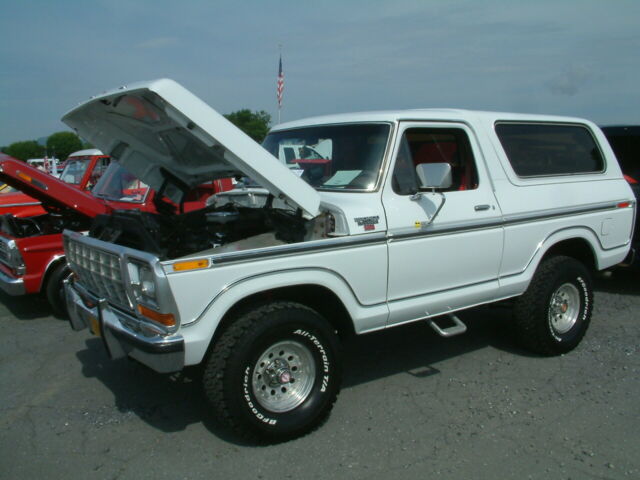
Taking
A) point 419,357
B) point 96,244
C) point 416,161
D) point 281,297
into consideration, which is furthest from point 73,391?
point 416,161

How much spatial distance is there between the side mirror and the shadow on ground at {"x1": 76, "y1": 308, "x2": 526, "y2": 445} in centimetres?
163

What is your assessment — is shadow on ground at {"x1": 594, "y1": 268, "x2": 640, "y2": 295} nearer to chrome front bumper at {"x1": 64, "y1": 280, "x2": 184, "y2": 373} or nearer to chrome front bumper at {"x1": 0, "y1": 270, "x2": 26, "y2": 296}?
chrome front bumper at {"x1": 64, "y1": 280, "x2": 184, "y2": 373}

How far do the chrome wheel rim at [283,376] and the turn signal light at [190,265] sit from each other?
26.9 inches

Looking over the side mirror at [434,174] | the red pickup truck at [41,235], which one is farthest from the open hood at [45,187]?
the side mirror at [434,174]

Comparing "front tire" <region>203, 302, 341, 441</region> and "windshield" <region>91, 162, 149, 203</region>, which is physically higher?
"windshield" <region>91, 162, 149, 203</region>

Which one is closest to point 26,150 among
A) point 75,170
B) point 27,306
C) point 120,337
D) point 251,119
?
point 251,119

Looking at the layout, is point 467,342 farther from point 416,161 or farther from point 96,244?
point 96,244

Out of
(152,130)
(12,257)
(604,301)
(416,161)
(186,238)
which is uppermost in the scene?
(152,130)

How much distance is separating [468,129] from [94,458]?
339 centimetres

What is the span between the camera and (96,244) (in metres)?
3.33

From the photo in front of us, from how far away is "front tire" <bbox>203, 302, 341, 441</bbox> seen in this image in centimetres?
306

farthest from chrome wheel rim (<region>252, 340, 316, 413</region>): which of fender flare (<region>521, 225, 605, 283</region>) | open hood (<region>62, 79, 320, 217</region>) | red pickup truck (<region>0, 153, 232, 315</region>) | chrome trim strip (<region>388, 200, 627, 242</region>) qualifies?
red pickup truck (<region>0, 153, 232, 315</region>)

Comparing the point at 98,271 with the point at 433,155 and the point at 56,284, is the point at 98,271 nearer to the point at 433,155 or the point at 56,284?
the point at 433,155

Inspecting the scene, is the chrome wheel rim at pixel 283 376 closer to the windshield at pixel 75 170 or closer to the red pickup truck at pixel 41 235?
the red pickup truck at pixel 41 235
